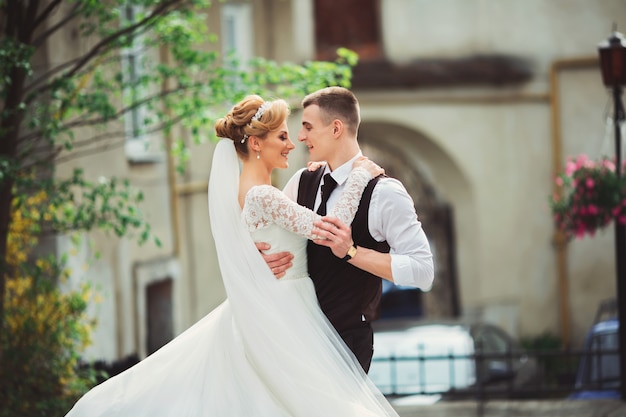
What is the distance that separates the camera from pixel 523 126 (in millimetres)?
17000

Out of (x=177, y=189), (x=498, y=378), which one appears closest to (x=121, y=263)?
(x=177, y=189)

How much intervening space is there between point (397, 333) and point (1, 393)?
18.1ft

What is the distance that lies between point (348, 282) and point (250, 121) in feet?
2.64

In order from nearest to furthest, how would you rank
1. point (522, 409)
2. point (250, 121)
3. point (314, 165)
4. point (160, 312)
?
point (250, 121) < point (314, 165) < point (522, 409) < point (160, 312)

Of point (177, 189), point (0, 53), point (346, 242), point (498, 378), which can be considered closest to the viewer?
point (346, 242)

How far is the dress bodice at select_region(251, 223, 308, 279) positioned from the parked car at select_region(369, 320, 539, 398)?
551cm

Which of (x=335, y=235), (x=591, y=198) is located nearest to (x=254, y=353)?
(x=335, y=235)

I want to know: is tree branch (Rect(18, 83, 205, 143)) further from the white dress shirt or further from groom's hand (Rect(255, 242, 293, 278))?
the white dress shirt

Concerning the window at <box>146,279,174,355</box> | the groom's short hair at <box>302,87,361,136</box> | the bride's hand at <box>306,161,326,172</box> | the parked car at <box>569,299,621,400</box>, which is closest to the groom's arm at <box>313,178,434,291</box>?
the groom's short hair at <box>302,87,361,136</box>

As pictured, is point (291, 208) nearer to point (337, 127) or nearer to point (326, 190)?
point (326, 190)

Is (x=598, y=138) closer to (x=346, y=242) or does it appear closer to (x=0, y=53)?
(x=0, y=53)

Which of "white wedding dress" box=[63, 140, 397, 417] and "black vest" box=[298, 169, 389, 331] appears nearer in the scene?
"white wedding dress" box=[63, 140, 397, 417]

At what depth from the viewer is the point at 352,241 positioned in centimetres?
450

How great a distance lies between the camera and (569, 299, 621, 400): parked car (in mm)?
9632
